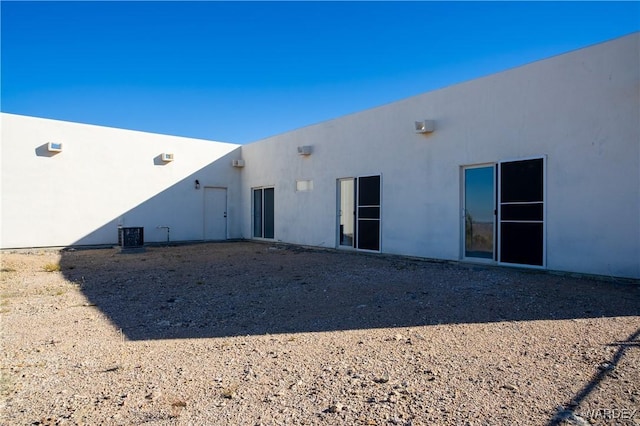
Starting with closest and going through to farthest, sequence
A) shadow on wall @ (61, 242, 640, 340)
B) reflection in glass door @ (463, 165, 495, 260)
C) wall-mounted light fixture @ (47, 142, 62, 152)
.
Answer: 1. shadow on wall @ (61, 242, 640, 340)
2. reflection in glass door @ (463, 165, 495, 260)
3. wall-mounted light fixture @ (47, 142, 62, 152)

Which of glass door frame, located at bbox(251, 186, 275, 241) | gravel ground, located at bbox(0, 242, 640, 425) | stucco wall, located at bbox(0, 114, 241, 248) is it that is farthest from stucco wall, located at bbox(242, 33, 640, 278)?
stucco wall, located at bbox(0, 114, 241, 248)

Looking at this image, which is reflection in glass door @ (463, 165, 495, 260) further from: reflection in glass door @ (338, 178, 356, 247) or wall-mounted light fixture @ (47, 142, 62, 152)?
wall-mounted light fixture @ (47, 142, 62, 152)

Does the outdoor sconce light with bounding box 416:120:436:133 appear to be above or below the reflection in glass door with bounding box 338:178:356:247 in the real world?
above

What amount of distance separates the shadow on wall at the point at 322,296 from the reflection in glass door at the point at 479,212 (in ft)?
2.22

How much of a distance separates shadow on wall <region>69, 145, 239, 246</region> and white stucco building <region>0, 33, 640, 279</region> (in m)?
0.05

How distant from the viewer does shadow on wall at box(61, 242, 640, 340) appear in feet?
14.6

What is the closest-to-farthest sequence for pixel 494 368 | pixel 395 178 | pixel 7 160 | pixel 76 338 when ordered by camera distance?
Result: pixel 494 368, pixel 76 338, pixel 395 178, pixel 7 160

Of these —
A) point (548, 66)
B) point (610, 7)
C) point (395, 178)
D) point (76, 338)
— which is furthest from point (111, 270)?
point (610, 7)

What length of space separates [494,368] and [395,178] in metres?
7.41

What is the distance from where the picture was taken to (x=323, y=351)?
137 inches

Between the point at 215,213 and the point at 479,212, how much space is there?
10.7 meters

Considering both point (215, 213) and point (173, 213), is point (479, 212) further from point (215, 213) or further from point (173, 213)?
point (173, 213)

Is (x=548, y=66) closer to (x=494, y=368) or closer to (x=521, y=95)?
(x=521, y=95)

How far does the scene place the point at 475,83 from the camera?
8492 mm
